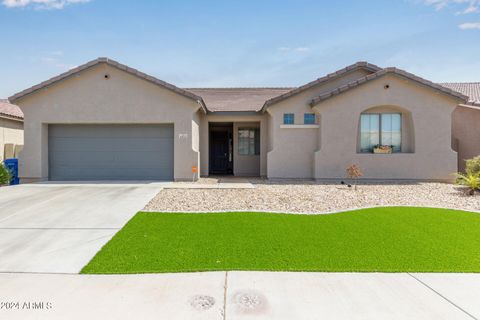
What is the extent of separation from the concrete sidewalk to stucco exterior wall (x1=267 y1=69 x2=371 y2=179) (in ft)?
30.5

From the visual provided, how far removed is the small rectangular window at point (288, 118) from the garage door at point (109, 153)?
5608 mm

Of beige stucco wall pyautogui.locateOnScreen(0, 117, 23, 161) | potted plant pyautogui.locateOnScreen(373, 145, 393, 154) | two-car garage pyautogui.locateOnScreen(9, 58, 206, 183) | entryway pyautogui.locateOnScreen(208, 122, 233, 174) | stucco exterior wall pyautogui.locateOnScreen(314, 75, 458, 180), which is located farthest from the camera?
entryway pyautogui.locateOnScreen(208, 122, 233, 174)

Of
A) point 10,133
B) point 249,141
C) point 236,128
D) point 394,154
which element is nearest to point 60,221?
point 236,128

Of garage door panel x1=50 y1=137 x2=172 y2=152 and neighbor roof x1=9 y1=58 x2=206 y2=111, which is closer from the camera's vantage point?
neighbor roof x1=9 y1=58 x2=206 y2=111

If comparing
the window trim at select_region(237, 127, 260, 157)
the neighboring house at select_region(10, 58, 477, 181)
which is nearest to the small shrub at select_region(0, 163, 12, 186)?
the neighboring house at select_region(10, 58, 477, 181)

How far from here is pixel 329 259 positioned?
168 inches

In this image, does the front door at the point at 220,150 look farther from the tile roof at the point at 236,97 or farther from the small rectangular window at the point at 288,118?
the small rectangular window at the point at 288,118

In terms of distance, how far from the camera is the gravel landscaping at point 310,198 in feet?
25.0

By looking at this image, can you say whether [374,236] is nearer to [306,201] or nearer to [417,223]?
[417,223]

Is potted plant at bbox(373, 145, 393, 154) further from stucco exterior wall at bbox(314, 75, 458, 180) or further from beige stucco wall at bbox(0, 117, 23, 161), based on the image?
beige stucco wall at bbox(0, 117, 23, 161)

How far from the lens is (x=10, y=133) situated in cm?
1488

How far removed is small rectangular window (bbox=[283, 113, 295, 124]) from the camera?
1293 cm

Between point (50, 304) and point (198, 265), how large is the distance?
5.89 feet

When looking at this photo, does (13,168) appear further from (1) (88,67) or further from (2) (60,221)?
(2) (60,221)
